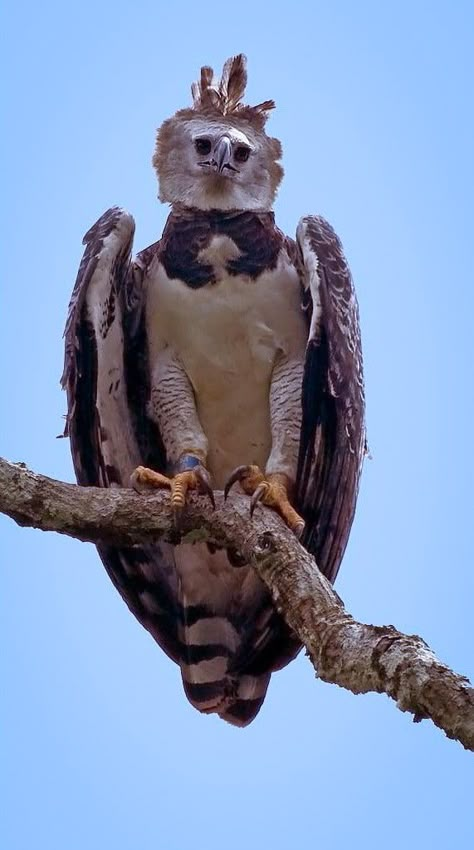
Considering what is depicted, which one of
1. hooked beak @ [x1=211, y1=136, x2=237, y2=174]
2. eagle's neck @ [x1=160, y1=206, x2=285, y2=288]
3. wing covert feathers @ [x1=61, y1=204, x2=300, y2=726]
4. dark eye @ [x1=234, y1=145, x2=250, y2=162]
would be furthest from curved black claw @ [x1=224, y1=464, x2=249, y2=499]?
dark eye @ [x1=234, y1=145, x2=250, y2=162]

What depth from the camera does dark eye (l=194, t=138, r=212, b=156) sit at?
6260mm

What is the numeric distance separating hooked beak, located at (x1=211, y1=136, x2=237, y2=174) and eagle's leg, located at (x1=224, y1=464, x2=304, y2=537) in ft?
4.85

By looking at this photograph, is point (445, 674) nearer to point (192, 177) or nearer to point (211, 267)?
point (211, 267)

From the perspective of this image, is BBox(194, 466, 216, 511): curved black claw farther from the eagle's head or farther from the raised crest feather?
the raised crest feather

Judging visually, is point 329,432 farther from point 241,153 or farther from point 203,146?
point 203,146

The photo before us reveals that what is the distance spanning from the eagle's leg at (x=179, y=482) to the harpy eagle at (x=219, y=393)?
0.17 m

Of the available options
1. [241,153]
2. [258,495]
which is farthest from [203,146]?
[258,495]

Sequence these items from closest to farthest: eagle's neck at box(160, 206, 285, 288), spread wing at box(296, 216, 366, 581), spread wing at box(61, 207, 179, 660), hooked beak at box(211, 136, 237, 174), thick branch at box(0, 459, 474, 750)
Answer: thick branch at box(0, 459, 474, 750)
spread wing at box(296, 216, 366, 581)
spread wing at box(61, 207, 179, 660)
eagle's neck at box(160, 206, 285, 288)
hooked beak at box(211, 136, 237, 174)

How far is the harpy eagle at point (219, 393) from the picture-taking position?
18.1ft

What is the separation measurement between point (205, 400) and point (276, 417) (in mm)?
369

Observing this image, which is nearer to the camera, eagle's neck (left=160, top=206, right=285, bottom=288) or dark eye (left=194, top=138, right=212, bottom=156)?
eagle's neck (left=160, top=206, right=285, bottom=288)

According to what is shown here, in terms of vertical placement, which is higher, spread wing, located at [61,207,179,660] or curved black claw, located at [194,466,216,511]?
spread wing, located at [61,207,179,660]

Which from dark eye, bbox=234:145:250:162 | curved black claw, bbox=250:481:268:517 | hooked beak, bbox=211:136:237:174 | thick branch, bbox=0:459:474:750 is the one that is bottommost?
thick branch, bbox=0:459:474:750

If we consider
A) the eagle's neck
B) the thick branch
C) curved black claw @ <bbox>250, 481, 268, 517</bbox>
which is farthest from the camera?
the eagle's neck
